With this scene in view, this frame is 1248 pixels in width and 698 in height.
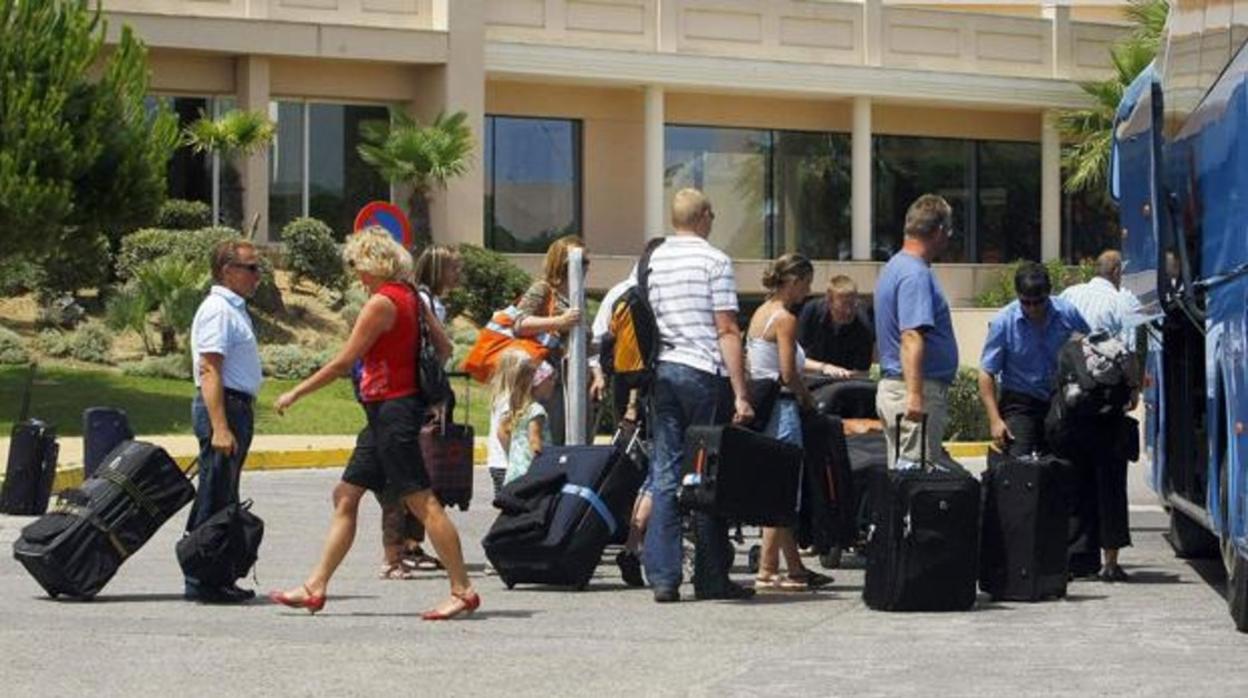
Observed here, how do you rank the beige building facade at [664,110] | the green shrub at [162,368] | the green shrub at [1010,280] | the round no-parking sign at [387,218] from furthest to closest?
1. the green shrub at [1010,280]
2. the beige building facade at [664,110]
3. the green shrub at [162,368]
4. the round no-parking sign at [387,218]

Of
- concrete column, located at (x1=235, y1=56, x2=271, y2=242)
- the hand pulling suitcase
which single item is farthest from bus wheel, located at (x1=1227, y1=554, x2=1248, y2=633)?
concrete column, located at (x1=235, y1=56, x2=271, y2=242)

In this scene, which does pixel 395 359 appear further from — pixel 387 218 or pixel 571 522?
pixel 387 218

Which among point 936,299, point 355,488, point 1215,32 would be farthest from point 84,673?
point 1215,32

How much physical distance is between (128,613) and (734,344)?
10.5ft

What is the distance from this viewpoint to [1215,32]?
40.1ft

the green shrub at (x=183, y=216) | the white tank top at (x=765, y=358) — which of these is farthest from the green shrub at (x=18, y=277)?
the white tank top at (x=765, y=358)

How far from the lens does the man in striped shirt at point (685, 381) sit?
1283cm

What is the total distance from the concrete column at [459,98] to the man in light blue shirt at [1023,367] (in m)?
28.0

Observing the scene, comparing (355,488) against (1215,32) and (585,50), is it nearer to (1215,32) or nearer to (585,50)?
(1215,32)

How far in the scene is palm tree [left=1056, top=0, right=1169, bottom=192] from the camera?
44916mm

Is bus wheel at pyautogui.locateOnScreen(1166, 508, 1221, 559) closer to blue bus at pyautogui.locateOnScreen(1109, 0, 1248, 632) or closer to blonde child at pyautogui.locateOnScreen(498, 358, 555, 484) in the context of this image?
blue bus at pyautogui.locateOnScreen(1109, 0, 1248, 632)

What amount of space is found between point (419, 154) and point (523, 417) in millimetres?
25139

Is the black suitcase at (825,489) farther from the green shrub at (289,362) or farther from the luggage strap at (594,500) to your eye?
the green shrub at (289,362)

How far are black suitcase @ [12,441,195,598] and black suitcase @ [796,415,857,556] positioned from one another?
3311 millimetres
